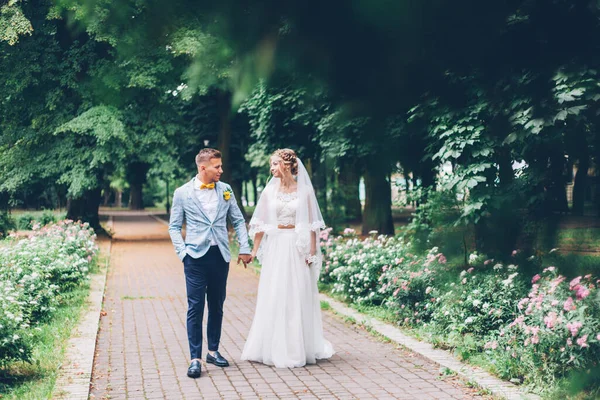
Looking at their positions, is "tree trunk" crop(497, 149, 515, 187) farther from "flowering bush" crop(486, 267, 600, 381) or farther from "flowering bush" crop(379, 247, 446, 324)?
"flowering bush" crop(379, 247, 446, 324)

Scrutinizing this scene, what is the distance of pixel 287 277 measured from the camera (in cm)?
697

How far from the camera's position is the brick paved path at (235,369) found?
5.93 m

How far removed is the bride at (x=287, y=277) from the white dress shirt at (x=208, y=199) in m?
0.66

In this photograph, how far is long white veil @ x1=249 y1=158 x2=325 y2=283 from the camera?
277 inches

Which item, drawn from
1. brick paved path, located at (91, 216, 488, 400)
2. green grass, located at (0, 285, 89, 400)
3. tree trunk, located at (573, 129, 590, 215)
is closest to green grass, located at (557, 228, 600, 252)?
tree trunk, located at (573, 129, 590, 215)

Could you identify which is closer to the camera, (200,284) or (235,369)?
(200,284)

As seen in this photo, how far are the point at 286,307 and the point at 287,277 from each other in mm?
278

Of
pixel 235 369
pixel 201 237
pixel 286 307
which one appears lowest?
pixel 235 369

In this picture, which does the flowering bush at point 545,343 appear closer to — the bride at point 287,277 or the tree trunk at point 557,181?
the bride at point 287,277

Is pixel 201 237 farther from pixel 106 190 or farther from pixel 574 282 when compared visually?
pixel 106 190

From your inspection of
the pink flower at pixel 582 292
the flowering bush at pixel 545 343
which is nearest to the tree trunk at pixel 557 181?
the pink flower at pixel 582 292

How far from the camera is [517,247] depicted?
5.47 ft

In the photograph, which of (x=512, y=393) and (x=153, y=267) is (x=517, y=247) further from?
(x=153, y=267)

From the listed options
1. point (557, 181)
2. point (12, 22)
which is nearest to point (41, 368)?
point (12, 22)
